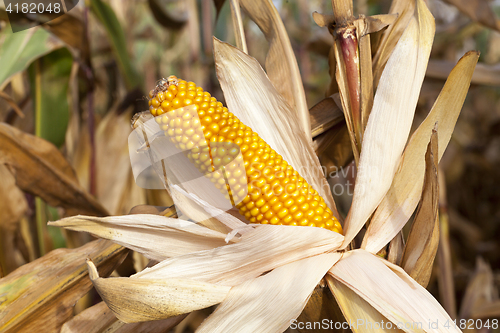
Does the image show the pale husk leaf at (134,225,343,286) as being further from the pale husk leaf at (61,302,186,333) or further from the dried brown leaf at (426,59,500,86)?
the dried brown leaf at (426,59,500,86)

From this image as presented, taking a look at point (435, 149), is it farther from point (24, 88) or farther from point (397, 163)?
point (24, 88)

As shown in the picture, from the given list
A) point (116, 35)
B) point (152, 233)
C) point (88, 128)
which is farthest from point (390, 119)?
point (116, 35)

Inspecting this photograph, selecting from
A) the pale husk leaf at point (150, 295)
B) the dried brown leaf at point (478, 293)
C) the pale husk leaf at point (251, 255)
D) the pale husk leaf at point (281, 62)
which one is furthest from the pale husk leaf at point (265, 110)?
the dried brown leaf at point (478, 293)

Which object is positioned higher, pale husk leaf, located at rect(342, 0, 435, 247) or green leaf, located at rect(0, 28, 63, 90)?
green leaf, located at rect(0, 28, 63, 90)

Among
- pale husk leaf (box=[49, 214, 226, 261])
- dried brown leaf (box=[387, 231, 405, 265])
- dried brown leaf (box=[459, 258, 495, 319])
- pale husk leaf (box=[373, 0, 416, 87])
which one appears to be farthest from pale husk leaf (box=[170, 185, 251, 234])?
dried brown leaf (box=[459, 258, 495, 319])

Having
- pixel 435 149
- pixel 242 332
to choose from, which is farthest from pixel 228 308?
pixel 435 149

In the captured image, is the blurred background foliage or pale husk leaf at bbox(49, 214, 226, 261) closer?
pale husk leaf at bbox(49, 214, 226, 261)

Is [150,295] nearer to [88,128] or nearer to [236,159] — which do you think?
[236,159]
